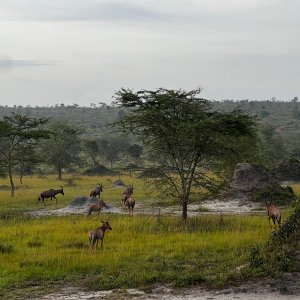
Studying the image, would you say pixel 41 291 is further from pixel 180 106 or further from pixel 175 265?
pixel 180 106

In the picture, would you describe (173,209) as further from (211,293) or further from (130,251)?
(211,293)

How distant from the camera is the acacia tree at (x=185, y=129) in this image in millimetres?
20500

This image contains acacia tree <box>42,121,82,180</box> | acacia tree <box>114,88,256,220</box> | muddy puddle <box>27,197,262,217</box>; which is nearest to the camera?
acacia tree <box>114,88,256,220</box>

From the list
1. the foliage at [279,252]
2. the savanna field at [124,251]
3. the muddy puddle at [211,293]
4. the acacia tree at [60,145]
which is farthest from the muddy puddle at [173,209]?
the acacia tree at [60,145]

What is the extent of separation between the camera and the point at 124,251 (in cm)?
1502

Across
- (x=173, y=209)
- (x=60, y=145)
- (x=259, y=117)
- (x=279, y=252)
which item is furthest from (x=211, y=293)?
(x=259, y=117)

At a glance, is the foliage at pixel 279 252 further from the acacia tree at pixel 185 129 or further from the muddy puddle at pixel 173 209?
the muddy puddle at pixel 173 209

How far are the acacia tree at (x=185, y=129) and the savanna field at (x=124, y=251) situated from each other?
2354 mm

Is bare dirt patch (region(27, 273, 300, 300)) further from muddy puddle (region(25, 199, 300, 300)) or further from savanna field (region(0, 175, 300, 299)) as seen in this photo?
savanna field (region(0, 175, 300, 299))

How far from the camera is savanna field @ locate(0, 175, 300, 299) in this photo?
11.9 m

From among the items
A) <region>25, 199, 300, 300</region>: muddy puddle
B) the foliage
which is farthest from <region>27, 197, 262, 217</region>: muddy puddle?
<region>25, 199, 300, 300</region>: muddy puddle

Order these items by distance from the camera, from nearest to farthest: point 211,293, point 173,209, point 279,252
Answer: point 211,293 → point 279,252 → point 173,209

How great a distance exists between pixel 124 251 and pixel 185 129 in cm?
665

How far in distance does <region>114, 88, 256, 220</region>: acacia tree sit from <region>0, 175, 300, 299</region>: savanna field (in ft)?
7.72
